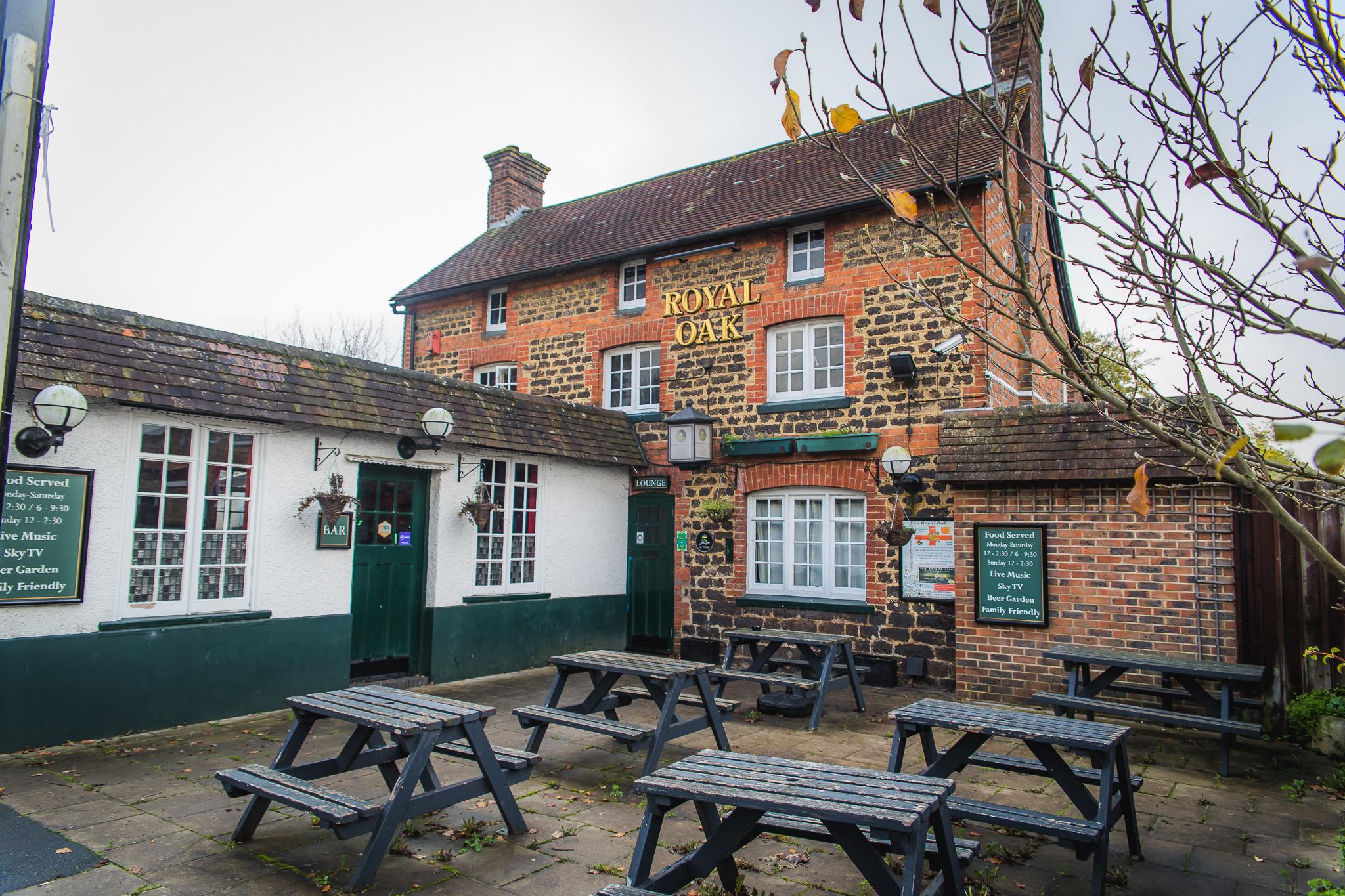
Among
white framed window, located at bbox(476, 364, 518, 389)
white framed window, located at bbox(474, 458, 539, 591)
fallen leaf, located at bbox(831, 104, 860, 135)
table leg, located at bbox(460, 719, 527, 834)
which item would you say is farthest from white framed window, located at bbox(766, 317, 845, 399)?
fallen leaf, located at bbox(831, 104, 860, 135)

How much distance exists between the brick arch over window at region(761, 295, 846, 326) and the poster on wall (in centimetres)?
285

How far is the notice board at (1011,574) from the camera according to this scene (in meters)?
8.47

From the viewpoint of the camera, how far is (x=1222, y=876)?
14.0 ft

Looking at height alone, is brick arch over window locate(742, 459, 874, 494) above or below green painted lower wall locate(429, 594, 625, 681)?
above

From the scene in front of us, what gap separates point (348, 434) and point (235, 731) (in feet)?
9.41

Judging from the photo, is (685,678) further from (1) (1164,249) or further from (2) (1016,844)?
(1) (1164,249)

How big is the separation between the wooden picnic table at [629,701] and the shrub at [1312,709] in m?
4.72

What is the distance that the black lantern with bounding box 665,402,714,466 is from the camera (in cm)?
1095

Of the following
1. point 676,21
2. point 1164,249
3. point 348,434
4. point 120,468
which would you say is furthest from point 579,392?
point 1164,249

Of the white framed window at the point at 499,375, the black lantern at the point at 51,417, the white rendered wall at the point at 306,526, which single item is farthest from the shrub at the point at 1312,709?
the white framed window at the point at 499,375

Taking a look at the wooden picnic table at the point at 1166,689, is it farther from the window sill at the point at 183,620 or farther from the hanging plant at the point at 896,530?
the window sill at the point at 183,620

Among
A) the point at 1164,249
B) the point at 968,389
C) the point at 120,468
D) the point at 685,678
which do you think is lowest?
the point at 685,678

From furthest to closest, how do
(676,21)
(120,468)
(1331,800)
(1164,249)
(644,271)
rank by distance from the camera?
(644,271), (120,468), (1331,800), (676,21), (1164,249)

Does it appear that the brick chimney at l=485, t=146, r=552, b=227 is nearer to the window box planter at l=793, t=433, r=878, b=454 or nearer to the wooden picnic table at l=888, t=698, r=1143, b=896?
the window box planter at l=793, t=433, r=878, b=454
